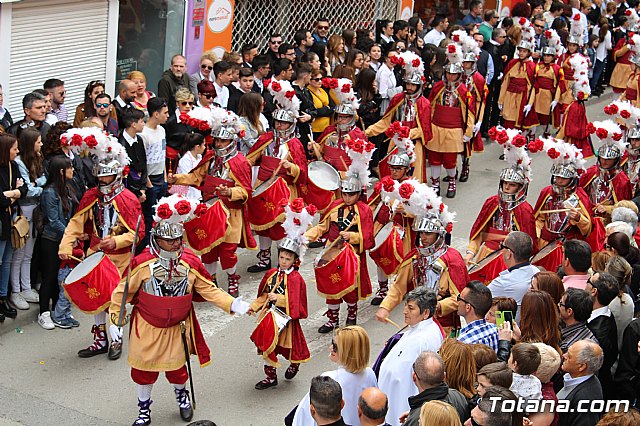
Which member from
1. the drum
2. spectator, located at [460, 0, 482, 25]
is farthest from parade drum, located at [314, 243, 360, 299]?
spectator, located at [460, 0, 482, 25]

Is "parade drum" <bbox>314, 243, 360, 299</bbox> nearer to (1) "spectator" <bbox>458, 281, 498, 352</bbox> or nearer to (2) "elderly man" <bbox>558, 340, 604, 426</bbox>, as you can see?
(1) "spectator" <bbox>458, 281, 498, 352</bbox>

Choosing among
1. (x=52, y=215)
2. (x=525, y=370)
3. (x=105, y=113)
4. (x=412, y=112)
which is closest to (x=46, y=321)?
(x=52, y=215)

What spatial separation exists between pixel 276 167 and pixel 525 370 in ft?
18.1

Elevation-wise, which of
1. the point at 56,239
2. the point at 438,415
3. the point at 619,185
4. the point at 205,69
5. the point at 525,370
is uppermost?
the point at 438,415

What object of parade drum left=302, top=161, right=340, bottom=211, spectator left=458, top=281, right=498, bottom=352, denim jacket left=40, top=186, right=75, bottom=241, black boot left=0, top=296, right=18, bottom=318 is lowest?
black boot left=0, top=296, right=18, bottom=318

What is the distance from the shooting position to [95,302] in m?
9.08

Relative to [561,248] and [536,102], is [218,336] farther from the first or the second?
[536,102]

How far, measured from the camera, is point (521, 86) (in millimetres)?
16141

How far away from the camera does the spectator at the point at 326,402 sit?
620 centimetres

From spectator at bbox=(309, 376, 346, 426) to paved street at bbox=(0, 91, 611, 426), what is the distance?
7.95 ft

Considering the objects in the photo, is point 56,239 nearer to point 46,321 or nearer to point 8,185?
point 8,185

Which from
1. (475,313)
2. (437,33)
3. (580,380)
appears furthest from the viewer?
(437,33)

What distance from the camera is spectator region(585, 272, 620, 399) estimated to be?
7562mm

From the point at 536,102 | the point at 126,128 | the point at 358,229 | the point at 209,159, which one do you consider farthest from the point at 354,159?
the point at 536,102
